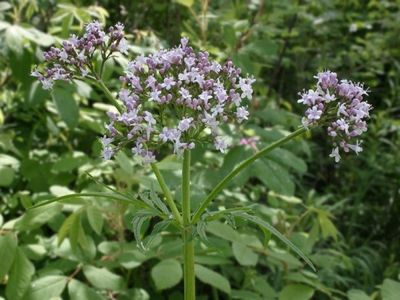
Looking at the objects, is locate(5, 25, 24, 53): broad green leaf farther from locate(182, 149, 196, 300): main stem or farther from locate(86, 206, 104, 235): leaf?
locate(182, 149, 196, 300): main stem

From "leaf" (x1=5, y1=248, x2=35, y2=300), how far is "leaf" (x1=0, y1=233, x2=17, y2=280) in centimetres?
5

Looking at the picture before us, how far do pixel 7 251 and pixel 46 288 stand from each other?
0.20 m

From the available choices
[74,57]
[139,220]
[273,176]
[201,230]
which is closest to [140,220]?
[139,220]

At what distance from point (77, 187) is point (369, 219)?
2.55 m

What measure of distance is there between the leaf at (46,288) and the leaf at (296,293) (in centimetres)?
82

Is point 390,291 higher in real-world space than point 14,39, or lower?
lower

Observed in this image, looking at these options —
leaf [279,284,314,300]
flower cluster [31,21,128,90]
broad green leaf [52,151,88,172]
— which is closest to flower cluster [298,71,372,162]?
flower cluster [31,21,128,90]

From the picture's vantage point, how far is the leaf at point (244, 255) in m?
2.17

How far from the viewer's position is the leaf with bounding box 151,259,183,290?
1.99 metres

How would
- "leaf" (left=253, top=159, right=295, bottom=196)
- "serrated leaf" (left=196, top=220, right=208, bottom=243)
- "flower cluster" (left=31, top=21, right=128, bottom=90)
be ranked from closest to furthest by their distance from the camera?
"serrated leaf" (left=196, top=220, right=208, bottom=243) → "flower cluster" (left=31, top=21, right=128, bottom=90) → "leaf" (left=253, top=159, right=295, bottom=196)

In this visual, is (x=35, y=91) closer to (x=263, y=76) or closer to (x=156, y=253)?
(x=156, y=253)

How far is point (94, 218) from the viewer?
7.03 ft

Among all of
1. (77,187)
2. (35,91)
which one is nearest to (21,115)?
(35,91)

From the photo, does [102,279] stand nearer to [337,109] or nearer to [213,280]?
[213,280]
